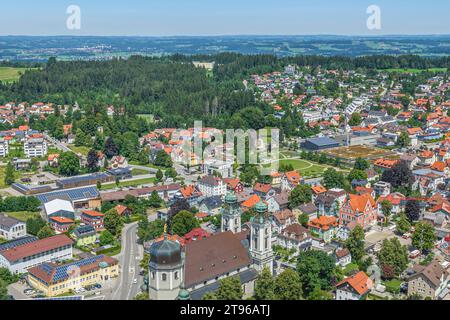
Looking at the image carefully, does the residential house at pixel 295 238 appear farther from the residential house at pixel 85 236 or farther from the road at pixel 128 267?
the residential house at pixel 85 236

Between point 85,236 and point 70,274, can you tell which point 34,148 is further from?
point 70,274

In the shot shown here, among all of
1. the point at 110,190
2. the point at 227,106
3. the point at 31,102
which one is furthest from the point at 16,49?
the point at 110,190

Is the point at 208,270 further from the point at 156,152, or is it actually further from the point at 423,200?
the point at 156,152

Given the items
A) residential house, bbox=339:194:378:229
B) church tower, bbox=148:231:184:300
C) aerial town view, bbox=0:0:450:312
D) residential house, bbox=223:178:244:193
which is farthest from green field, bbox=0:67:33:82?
church tower, bbox=148:231:184:300

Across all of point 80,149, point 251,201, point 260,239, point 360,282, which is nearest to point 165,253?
point 260,239

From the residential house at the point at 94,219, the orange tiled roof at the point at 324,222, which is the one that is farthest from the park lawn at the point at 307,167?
the residential house at the point at 94,219
